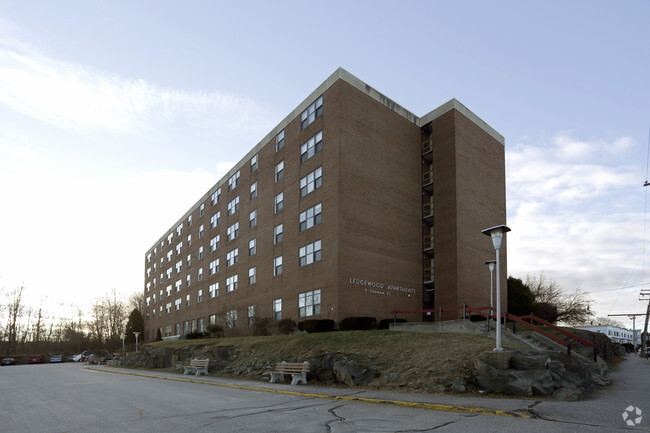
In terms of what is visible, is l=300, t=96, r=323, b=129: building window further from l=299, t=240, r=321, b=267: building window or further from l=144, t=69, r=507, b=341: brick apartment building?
l=299, t=240, r=321, b=267: building window

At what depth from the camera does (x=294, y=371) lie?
19.7 meters

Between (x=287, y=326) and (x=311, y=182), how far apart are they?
32.5ft

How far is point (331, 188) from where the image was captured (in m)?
31.5

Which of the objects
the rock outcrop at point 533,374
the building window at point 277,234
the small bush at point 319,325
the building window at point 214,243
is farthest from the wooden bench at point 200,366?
the building window at point 214,243

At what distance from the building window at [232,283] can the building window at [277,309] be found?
9192 mm

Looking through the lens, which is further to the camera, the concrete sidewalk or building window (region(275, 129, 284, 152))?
building window (region(275, 129, 284, 152))

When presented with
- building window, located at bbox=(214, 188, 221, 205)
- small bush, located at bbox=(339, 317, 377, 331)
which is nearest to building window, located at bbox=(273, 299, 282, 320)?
small bush, located at bbox=(339, 317, 377, 331)

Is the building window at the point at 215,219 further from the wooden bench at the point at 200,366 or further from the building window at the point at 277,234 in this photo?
the wooden bench at the point at 200,366

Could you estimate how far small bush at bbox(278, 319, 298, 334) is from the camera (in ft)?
108

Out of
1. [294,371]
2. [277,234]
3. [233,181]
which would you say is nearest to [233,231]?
[233,181]

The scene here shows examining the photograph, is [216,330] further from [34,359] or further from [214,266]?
[34,359]

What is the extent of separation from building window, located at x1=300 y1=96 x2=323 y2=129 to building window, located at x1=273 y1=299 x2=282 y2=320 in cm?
1307

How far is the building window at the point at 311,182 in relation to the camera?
33.3 m

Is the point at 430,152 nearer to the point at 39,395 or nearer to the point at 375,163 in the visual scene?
the point at 375,163
